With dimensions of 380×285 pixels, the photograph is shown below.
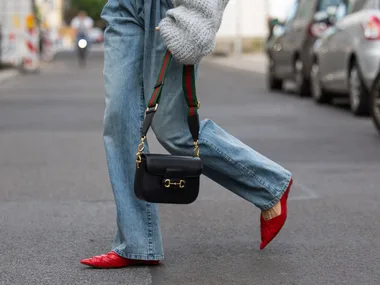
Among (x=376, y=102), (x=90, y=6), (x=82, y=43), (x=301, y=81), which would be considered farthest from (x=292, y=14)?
(x=90, y=6)

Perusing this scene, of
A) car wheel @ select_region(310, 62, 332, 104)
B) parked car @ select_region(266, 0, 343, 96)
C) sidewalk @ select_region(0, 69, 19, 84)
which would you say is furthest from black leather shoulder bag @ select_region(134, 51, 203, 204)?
sidewalk @ select_region(0, 69, 19, 84)

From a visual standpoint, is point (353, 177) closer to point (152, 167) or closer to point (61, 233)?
point (61, 233)

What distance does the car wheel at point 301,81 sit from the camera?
17906 millimetres

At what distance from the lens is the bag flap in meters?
4.40

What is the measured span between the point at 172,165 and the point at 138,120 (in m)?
0.36

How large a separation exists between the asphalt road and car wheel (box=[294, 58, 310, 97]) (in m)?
4.76

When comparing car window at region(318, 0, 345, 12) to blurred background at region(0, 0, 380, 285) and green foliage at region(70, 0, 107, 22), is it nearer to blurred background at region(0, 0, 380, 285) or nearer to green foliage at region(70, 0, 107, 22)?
blurred background at region(0, 0, 380, 285)

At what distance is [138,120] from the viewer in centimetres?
468

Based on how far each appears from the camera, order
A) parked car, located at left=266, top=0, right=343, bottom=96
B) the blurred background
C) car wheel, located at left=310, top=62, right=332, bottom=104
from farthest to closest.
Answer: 1. parked car, located at left=266, top=0, right=343, bottom=96
2. car wheel, located at left=310, top=62, right=332, bottom=104
3. the blurred background

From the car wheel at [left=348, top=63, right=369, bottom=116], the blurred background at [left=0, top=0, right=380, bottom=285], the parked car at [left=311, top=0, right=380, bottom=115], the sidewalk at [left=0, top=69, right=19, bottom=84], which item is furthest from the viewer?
the sidewalk at [left=0, top=69, right=19, bottom=84]

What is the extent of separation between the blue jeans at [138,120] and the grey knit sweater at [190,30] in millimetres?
192

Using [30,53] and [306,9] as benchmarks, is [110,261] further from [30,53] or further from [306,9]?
[30,53]

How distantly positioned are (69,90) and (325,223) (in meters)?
15.9

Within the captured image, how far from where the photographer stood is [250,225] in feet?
19.7
